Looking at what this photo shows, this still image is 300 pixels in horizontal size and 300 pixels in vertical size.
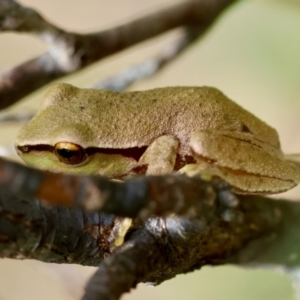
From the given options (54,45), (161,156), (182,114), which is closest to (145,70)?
(54,45)

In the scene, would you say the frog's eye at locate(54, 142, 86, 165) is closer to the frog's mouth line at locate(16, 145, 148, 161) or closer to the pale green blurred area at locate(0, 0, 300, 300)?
the frog's mouth line at locate(16, 145, 148, 161)

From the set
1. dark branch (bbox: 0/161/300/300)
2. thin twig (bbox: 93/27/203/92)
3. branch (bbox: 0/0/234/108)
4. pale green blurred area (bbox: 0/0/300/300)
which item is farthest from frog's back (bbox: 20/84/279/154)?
pale green blurred area (bbox: 0/0/300/300)

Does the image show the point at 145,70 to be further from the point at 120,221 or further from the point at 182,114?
the point at 120,221

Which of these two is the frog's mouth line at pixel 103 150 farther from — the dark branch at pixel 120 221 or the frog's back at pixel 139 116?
the dark branch at pixel 120 221

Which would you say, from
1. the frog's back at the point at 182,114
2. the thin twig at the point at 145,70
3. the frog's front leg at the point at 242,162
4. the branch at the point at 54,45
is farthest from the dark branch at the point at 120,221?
the thin twig at the point at 145,70

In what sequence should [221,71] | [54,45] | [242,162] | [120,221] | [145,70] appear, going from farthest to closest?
[221,71], [145,70], [54,45], [242,162], [120,221]

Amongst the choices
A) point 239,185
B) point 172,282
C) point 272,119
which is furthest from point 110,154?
point 272,119
